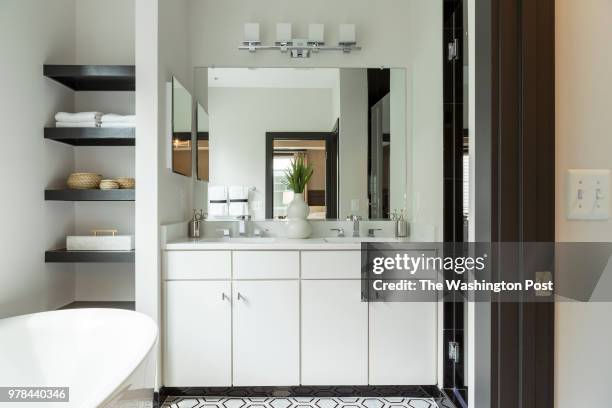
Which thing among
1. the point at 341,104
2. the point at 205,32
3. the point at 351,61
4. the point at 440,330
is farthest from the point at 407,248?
the point at 205,32

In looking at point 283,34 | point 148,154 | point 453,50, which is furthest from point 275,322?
point 283,34

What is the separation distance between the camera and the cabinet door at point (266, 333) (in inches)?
92.0

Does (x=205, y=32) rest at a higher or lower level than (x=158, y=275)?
higher

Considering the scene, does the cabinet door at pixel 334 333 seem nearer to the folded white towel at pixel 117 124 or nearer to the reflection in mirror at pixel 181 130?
the reflection in mirror at pixel 181 130

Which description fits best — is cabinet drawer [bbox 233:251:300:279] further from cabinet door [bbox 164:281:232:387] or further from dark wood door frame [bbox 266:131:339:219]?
dark wood door frame [bbox 266:131:339:219]

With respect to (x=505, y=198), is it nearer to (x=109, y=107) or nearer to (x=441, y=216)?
(x=441, y=216)

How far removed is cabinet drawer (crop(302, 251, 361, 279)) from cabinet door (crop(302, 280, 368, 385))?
4cm

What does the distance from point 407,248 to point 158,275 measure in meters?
1.46

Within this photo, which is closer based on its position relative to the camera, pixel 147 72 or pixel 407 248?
pixel 147 72

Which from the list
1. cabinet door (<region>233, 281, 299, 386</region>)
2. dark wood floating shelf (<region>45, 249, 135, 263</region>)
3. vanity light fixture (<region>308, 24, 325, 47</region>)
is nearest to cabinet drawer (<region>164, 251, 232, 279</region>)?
cabinet door (<region>233, 281, 299, 386</region>)

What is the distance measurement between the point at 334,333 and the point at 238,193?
1193mm

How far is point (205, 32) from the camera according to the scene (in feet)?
9.46

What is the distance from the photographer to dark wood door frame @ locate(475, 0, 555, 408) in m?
0.74

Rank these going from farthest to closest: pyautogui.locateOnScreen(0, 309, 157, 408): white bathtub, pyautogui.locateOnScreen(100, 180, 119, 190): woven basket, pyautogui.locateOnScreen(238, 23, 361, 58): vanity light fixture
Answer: pyautogui.locateOnScreen(238, 23, 361, 58): vanity light fixture → pyautogui.locateOnScreen(100, 180, 119, 190): woven basket → pyautogui.locateOnScreen(0, 309, 157, 408): white bathtub
